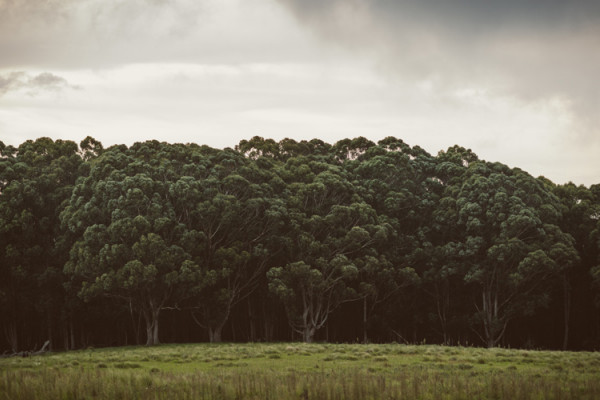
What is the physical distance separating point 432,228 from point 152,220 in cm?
2431

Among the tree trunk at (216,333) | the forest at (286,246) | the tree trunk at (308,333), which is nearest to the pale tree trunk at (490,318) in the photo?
the forest at (286,246)

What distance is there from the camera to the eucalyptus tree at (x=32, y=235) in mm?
43469

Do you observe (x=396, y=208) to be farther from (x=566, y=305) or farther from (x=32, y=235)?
(x=32, y=235)

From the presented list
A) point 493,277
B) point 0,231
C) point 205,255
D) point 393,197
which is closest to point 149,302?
point 205,255

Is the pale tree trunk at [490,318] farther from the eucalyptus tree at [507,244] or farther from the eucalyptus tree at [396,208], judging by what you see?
the eucalyptus tree at [396,208]

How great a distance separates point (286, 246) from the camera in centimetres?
4597

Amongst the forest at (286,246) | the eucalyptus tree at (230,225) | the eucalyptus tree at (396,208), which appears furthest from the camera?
the eucalyptus tree at (396,208)

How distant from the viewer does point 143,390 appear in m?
15.3

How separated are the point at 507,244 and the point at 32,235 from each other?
115 feet

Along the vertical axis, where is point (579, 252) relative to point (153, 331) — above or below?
above

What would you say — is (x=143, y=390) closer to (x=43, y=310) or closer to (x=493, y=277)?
(x=43, y=310)

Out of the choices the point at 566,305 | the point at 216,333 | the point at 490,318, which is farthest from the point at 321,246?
the point at 566,305

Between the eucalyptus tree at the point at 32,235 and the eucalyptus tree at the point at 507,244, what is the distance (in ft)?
101

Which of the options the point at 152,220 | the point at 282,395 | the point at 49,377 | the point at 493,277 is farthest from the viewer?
the point at 493,277
